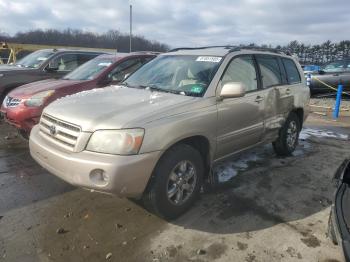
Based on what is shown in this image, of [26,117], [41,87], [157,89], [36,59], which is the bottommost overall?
[26,117]

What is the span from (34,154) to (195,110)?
186 cm

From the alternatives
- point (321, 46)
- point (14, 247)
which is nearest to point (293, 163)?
point (14, 247)

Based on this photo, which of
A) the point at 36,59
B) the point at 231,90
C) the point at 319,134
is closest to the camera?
the point at 231,90

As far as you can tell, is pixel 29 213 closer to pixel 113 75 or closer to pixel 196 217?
pixel 196 217

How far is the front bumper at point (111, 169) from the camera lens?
295 centimetres

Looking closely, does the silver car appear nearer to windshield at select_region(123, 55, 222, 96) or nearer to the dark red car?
windshield at select_region(123, 55, 222, 96)

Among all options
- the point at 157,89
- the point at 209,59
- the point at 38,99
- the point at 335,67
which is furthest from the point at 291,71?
the point at 335,67

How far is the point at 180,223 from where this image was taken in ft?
11.5

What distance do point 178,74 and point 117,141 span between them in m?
1.61

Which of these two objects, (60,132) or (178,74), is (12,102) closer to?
(60,132)

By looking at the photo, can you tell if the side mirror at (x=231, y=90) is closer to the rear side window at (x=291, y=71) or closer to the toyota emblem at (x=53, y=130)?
the toyota emblem at (x=53, y=130)

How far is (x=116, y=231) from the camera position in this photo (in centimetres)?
336

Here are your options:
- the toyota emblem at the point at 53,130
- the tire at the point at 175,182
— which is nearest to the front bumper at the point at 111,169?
the tire at the point at 175,182

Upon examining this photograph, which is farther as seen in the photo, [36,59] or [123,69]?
[36,59]
